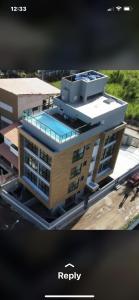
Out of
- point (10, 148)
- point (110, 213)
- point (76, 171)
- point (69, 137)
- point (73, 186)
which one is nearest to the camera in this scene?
point (69, 137)

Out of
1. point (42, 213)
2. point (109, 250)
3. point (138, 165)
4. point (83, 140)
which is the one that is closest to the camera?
point (109, 250)

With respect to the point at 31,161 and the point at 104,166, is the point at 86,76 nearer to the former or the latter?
the point at 31,161

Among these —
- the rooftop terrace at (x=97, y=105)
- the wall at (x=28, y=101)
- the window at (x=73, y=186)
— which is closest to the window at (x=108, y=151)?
the window at (x=73, y=186)

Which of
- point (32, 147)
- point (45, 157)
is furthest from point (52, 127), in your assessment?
point (32, 147)

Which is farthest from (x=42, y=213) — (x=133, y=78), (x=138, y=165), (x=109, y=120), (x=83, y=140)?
(x=133, y=78)

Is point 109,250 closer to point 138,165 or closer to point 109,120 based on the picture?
point 109,120

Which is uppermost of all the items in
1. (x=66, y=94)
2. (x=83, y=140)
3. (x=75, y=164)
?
(x=66, y=94)

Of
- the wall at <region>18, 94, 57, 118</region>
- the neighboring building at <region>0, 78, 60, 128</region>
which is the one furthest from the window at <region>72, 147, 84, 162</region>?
the wall at <region>18, 94, 57, 118</region>
